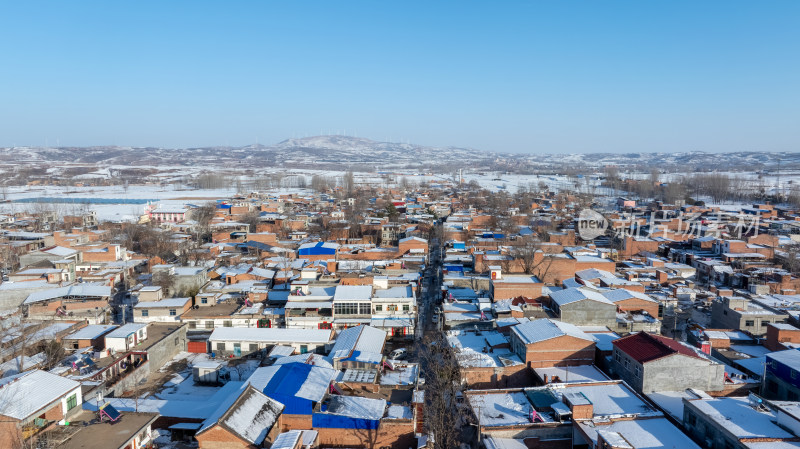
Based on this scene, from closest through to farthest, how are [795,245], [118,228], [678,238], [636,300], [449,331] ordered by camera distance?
[449,331] < [636,300] < [795,245] < [678,238] < [118,228]

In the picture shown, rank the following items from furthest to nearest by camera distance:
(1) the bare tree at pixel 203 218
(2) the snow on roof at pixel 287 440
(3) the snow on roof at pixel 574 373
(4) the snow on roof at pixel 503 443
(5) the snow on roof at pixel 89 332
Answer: (1) the bare tree at pixel 203 218 < (5) the snow on roof at pixel 89 332 < (3) the snow on roof at pixel 574 373 < (4) the snow on roof at pixel 503 443 < (2) the snow on roof at pixel 287 440

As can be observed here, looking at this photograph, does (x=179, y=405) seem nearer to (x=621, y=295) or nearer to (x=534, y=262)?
(x=621, y=295)

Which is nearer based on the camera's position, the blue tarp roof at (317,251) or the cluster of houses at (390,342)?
the cluster of houses at (390,342)

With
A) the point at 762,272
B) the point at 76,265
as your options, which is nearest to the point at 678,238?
the point at 762,272

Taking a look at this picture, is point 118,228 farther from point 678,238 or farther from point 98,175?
point 98,175

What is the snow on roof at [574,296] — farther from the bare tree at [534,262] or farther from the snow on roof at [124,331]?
the snow on roof at [124,331]

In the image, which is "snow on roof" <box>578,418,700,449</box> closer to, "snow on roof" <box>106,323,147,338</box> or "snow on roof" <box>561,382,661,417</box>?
"snow on roof" <box>561,382,661,417</box>

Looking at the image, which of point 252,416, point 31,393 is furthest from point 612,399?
point 31,393

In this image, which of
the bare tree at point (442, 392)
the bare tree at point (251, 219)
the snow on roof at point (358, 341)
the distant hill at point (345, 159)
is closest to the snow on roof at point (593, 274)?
the bare tree at point (442, 392)
